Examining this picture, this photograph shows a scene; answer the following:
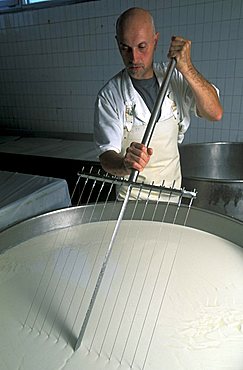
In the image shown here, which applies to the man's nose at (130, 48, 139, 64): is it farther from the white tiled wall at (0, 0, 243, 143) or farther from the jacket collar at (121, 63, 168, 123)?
the white tiled wall at (0, 0, 243, 143)

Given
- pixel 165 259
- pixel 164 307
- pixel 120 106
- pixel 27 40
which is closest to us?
pixel 164 307

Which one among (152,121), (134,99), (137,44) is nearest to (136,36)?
(137,44)

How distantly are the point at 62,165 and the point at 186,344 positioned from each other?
82.0 inches

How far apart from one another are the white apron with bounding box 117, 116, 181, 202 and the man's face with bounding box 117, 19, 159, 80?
0.26 meters

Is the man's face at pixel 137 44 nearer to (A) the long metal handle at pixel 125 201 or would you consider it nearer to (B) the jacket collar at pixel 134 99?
(B) the jacket collar at pixel 134 99

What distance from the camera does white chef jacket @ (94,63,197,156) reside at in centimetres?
150

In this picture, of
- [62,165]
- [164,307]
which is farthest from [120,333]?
[62,165]

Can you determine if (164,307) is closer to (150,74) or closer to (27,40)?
(150,74)

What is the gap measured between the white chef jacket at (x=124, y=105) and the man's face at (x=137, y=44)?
11 centimetres

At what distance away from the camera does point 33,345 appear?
94 centimetres

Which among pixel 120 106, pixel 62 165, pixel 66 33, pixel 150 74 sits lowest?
pixel 62 165

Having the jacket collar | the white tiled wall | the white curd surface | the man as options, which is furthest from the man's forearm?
the white tiled wall

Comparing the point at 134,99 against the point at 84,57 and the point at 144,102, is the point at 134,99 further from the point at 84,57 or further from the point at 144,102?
the point at 84,57

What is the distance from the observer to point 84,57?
2994 millimetres
